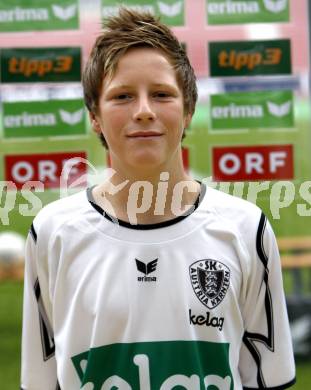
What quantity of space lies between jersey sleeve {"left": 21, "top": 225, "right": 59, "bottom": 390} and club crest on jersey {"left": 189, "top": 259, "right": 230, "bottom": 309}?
320 millimetres

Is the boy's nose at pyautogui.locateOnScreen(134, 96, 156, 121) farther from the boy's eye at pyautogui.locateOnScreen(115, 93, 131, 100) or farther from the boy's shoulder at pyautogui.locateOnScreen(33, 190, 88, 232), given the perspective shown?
the boy's shoulder at pyautogui.locateOnScreen(33, 190, 88, 232)

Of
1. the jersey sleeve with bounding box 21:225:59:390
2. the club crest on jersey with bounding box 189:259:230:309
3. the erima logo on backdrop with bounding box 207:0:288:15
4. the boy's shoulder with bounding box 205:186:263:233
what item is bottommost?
the jersey sleeve with bounding box 21:225:59:390

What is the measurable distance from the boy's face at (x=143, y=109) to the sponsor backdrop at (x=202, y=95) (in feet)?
3.06

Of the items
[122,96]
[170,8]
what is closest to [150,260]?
[122,96]

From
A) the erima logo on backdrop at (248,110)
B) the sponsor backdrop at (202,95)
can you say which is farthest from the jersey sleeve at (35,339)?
the erima logo on backdrop at (248,110)

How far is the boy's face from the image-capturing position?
121cm

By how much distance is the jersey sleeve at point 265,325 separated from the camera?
4.40 feet

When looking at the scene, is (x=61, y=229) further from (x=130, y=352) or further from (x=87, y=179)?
(x=87, y=179)

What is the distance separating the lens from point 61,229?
133 centimetres

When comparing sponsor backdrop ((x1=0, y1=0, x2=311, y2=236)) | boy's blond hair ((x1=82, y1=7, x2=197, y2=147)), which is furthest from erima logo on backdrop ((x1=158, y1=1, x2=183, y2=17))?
boy's blond hair ((x1=82, y1=7, x2=197, y2=147))

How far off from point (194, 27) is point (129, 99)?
1012 millimetres

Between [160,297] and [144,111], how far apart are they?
1.08ft

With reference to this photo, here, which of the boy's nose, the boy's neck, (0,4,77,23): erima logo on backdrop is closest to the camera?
the boy's nose

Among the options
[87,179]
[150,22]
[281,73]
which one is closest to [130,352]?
[150,22]
